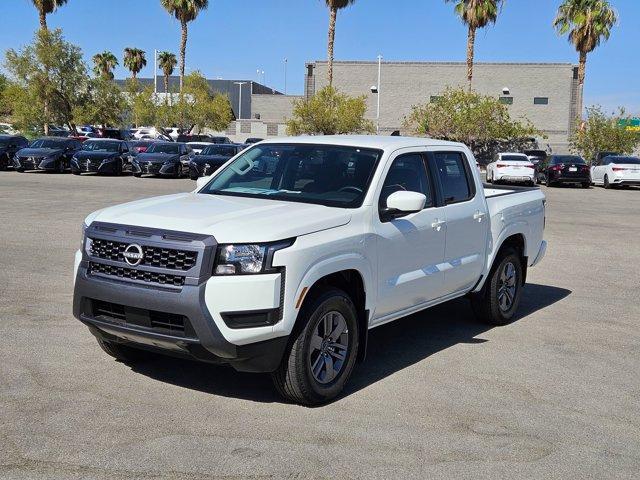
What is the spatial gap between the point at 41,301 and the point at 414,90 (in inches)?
2194

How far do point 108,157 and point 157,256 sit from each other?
2868cm

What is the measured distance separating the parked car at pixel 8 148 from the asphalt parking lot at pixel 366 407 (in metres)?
27.0

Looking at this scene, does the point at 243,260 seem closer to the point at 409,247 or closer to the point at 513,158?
the point at 409,247

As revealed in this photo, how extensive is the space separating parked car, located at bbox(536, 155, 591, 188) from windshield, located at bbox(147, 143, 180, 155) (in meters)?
16.4

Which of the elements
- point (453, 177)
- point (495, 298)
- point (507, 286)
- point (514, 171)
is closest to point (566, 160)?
point (514, 171)

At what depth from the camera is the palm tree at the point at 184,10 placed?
5550 centimetres

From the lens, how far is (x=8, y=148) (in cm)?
3419

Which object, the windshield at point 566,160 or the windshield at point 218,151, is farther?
→ the windshield at point 566,160

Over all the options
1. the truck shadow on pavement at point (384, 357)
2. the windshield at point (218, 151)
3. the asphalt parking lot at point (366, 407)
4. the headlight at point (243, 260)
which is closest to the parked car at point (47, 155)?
the windshield at point (218, 151)

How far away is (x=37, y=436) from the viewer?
4.66 meters

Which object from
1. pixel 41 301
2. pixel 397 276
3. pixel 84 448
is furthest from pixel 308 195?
pixel 41 301

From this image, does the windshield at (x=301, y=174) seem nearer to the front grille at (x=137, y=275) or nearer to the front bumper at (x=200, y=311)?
the front bumper at (x=200, y=311)

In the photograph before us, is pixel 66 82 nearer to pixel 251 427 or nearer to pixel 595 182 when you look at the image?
pixel 595 182

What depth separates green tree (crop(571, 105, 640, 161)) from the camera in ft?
152
